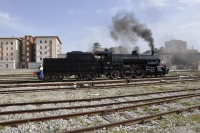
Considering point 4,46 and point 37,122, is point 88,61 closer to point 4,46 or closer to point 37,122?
point 37,122

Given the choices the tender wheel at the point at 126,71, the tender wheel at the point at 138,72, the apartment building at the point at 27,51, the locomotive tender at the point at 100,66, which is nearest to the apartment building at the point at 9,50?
the apartment building at the point at 27,51

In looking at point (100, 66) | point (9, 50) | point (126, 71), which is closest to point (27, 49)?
point (9, 50)

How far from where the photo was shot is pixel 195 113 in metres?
7.24

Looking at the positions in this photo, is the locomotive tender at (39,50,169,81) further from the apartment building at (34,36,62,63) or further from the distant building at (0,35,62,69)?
the apartment building at (34,36,62,63)

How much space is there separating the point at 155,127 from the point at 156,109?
210 centimetres

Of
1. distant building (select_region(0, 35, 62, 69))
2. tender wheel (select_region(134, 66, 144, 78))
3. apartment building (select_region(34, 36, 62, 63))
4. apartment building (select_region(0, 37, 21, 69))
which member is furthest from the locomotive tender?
apartment building (select_region(0, 37, 21, 69))

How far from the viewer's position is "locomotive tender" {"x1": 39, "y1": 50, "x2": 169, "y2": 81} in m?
17.6

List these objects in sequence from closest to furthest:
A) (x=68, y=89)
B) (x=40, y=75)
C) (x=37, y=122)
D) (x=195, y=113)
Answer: (x=37, y=122) → (x=195, y=113) → (x=68, y=89) → (x=40, y=75)

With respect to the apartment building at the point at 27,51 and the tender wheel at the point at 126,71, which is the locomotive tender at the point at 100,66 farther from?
the apartment building at the point at 27,51

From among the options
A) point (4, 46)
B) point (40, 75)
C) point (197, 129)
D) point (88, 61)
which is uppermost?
point (4, 46)

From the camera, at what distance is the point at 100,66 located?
61.9ft

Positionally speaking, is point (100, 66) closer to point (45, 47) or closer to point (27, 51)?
point (45, 47)

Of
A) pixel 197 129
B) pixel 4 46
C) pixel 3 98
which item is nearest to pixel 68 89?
pixel 3 98

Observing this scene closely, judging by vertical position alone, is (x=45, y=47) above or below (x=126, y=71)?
above
